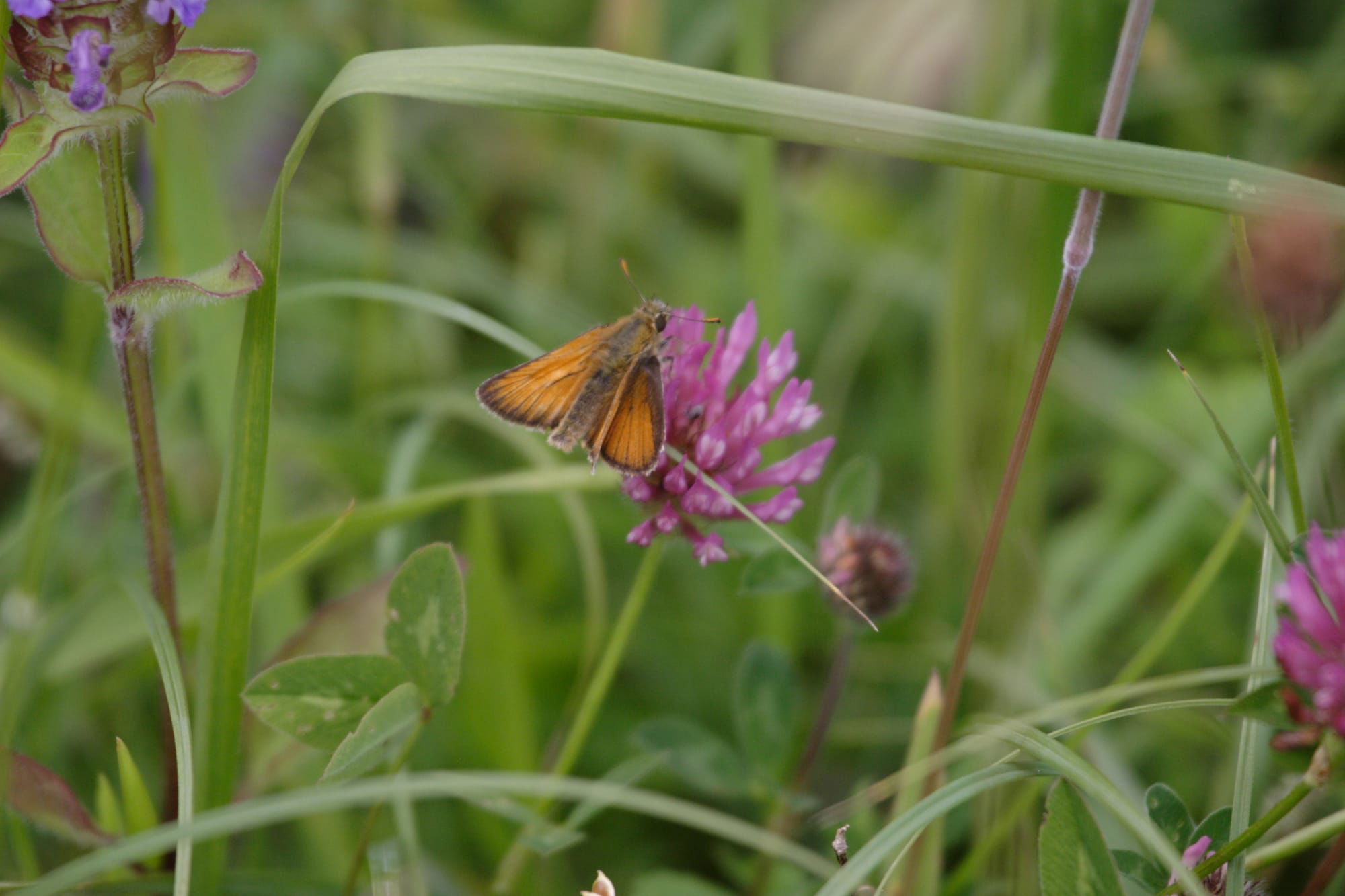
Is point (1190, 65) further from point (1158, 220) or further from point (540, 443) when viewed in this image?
point (540, 443)

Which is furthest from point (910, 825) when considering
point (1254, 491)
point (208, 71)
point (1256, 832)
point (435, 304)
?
point (208, 71)

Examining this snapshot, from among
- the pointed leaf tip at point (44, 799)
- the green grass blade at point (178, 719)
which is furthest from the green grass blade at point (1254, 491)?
the pointed leaf tip at point (44, 799)

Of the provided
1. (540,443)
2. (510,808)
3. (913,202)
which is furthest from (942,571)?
(913,202)

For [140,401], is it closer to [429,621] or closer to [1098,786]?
[429,621]

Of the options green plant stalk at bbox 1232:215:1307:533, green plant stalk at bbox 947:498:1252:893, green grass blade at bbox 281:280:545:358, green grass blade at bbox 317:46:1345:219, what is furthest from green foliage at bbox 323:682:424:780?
green plant stalk at bbox 1232:215:1307:533

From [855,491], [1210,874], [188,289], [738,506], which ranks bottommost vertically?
[1210,874]

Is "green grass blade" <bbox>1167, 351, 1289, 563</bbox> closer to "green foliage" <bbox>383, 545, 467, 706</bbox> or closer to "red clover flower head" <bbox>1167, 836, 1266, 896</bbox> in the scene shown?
"red clover flower head" <bbox>1167, 836, 1266, 896</bbox>
